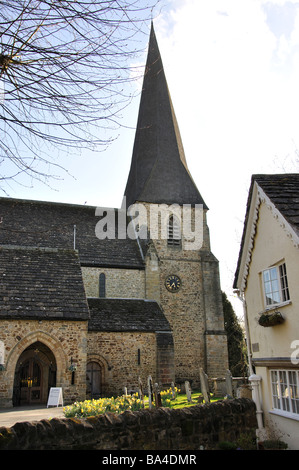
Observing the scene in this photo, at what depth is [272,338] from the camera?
8.58m

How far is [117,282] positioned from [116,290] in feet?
1.56

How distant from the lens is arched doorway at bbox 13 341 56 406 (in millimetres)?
14523

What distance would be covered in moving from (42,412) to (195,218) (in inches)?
687

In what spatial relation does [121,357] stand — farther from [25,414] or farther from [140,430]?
[140,430]

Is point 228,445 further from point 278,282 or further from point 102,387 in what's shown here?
point 102,387

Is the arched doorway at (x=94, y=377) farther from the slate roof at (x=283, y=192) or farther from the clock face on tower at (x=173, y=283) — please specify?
the slate roof at (x=283, y=192)

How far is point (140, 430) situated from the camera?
6246 millimetres

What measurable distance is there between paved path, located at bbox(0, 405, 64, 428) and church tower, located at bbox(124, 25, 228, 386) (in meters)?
10.9

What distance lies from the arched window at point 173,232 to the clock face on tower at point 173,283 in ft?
7.49

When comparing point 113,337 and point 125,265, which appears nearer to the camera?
point 113,337

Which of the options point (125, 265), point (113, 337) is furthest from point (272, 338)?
point (125, 265)

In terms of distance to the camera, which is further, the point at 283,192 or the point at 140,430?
the point at 283,192

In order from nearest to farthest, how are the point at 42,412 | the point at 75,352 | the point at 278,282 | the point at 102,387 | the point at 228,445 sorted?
the point at 228,445 < the point at 278,282 < the point at 42,412 < the point at 75,352 < the point at 102,387

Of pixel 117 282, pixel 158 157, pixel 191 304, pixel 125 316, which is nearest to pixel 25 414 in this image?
pixel 125 316
